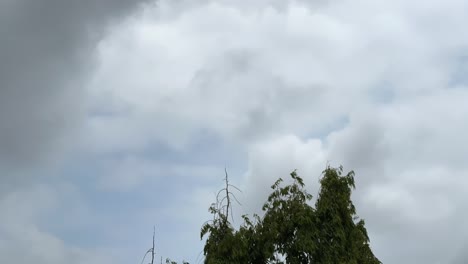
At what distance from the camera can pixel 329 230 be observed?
1025 inches

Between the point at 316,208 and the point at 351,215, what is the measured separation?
1.36 metres

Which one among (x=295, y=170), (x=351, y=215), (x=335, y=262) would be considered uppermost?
(x=295, y=170)

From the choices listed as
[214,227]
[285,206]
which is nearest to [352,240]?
[285,206]

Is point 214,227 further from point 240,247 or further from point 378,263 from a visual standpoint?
point 378,263

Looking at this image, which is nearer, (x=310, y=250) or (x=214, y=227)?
(x=310, y=250)

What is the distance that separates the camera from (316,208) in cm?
2655

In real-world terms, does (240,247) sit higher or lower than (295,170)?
lower

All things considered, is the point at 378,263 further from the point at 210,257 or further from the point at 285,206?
the point at 210,257

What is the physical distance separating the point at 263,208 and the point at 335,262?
352cm

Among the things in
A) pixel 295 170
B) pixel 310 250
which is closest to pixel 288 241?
pixel 310 250

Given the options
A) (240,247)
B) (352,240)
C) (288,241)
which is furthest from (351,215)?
(240,247)

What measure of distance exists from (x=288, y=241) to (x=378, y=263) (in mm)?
4162

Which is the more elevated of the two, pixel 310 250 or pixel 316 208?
pixel 316 208

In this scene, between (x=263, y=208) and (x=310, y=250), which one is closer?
(x=310, y=250)
